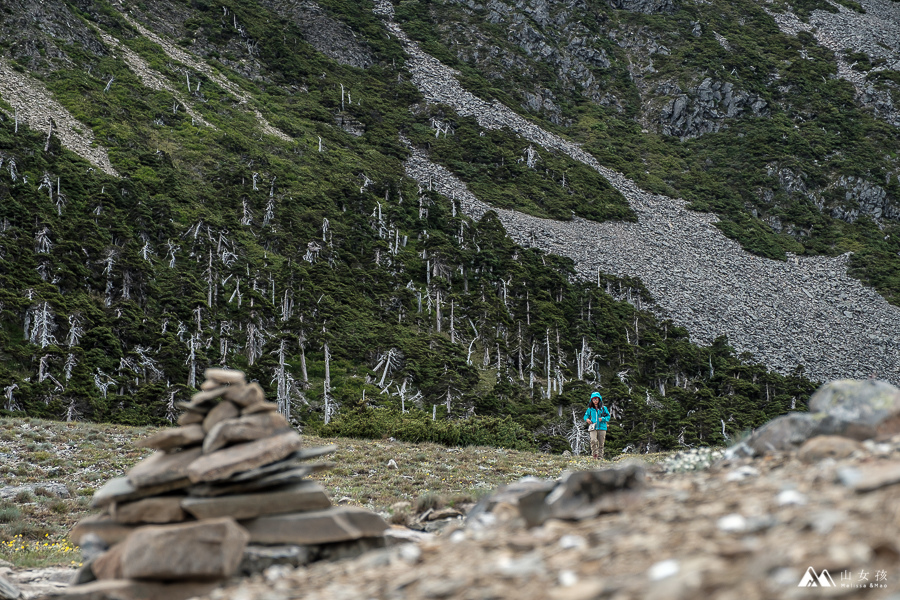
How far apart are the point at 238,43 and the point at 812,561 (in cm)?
14551

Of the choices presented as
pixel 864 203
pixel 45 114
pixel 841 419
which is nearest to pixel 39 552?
pixel 841 419

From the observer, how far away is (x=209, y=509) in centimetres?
733

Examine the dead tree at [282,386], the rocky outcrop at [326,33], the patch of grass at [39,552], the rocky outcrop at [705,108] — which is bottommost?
the dead tree at [282,386]

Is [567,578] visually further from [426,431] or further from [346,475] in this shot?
[426,431]

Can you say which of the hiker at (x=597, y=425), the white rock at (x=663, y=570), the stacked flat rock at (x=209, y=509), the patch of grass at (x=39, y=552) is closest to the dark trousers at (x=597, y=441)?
the hiker at (x=597, y=425)

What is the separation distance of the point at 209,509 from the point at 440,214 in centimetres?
8971

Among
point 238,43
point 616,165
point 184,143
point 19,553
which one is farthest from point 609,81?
point 19,553

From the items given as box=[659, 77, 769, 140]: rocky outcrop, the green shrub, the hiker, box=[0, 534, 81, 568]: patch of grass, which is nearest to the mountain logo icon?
box=[0, 534, 81, 568]: patch of grass

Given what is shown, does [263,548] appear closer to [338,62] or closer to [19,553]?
[19,553]

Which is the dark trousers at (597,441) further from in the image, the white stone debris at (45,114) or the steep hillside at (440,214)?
the white stone debris at (45,114)

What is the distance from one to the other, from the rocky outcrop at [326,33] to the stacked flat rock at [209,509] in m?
151

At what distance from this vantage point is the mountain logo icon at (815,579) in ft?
12.2

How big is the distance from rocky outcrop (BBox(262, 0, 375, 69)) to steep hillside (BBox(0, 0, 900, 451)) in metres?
1.13

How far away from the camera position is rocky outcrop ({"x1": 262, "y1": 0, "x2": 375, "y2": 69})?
149 meters
